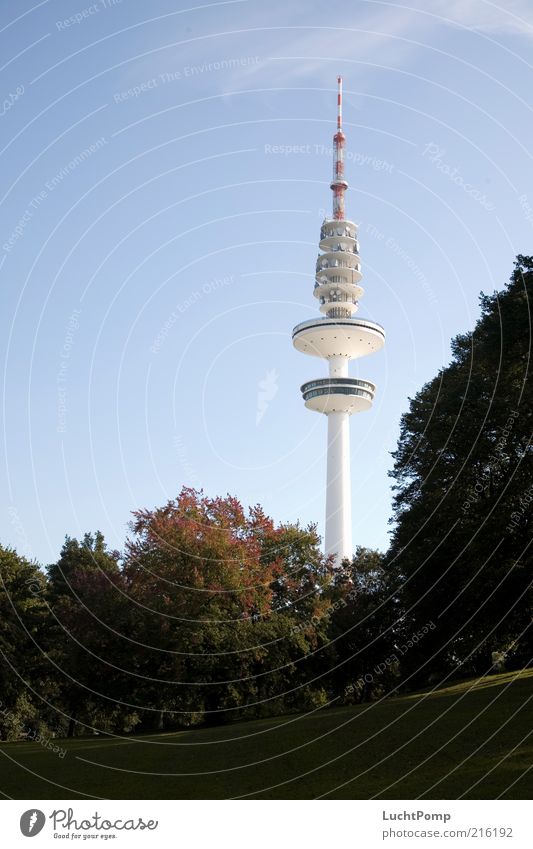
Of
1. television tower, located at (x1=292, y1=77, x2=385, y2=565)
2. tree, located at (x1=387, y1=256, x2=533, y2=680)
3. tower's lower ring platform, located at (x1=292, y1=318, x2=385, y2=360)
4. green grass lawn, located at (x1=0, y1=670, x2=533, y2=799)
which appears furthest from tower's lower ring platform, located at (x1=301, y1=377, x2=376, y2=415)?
green grass lawn, located at (x1=0, y1=670, x2=533, y2=799)

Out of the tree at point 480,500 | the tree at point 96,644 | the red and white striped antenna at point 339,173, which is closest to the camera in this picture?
the tree at point 480,500

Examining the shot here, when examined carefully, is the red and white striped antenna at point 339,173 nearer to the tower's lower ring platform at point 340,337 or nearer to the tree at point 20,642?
the tower's lower ring platform at point 340,337

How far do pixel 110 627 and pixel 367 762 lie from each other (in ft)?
106

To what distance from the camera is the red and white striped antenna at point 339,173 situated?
13088 cm

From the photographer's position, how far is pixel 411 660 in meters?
58.9

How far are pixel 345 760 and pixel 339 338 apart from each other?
109 metres

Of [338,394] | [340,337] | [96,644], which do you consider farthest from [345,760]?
[340,337]

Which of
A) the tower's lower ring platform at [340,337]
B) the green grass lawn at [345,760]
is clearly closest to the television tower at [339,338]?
the tower's lower ring platform at [340,337]

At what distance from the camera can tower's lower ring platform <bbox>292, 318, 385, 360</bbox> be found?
136 metres

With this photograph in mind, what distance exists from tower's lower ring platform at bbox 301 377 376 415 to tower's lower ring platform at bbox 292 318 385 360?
5804 mm

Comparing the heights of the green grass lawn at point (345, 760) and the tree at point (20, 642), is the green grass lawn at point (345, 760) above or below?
below

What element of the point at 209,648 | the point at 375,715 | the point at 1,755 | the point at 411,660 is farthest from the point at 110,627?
the point at 375,715

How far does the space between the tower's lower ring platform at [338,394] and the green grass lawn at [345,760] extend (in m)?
92.0

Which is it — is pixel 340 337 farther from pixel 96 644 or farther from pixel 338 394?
pixel 96 644
